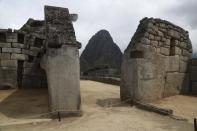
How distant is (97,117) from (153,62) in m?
3.39

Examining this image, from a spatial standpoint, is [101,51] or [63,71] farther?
[101,51]

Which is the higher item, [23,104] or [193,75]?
[193,75]

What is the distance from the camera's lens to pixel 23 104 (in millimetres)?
8391

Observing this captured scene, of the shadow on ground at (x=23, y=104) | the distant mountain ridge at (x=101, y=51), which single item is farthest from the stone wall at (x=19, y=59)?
the distant mountain ridge at (x=101, y=51)

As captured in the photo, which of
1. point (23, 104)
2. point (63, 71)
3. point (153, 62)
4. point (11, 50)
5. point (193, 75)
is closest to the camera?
point (63, 71)

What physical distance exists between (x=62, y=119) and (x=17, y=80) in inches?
A: 238

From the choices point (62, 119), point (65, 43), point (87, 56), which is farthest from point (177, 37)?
point (87, 56)

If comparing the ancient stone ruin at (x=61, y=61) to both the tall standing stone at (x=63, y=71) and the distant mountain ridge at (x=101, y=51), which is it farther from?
the distant mountain ridge at (x=101, y=51)

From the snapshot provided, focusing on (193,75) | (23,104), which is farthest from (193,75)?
(23,104)

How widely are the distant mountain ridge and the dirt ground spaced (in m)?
32.3

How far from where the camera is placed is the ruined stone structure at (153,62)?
345 inches

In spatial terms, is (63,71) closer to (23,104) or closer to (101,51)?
(23,104)

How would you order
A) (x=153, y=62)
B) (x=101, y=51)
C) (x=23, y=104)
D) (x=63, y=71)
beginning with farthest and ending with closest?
(x=101, y=51), (x=153, y=62), (x=23, y=104), (x=63, y=71)

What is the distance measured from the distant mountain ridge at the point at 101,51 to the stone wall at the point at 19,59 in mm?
28533
